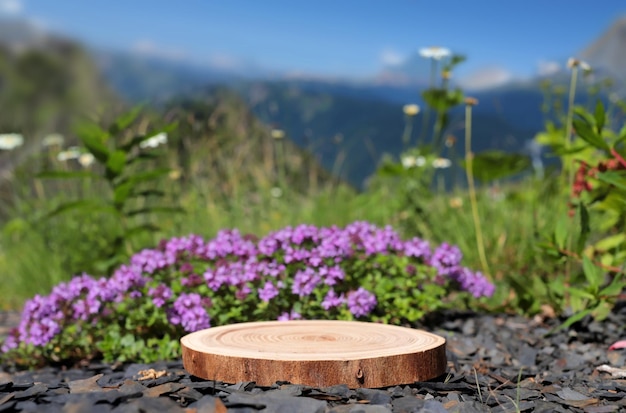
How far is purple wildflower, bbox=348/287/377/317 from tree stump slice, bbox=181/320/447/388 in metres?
0.43

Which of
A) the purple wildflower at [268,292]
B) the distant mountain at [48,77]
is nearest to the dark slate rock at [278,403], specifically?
the purple wildflower at [268,292]

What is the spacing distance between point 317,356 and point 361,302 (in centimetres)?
95

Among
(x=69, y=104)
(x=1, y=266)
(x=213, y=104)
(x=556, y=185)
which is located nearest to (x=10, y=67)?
(x=69, y=104)

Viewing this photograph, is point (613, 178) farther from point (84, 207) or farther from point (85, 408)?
point (84, 207)

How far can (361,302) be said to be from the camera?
3139 millimetres

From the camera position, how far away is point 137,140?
3760 millimetres

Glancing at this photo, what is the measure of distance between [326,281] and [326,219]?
2264mm

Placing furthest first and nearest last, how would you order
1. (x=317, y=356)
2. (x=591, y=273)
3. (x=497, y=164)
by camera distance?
(x=497, y=164), (x=591, y=273), (x=317, y=356)

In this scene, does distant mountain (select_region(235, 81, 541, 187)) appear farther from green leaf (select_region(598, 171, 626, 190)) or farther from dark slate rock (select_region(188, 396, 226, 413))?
dark slate rock (select_region(188, 396, 226, 413))

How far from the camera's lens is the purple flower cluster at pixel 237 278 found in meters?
3.16

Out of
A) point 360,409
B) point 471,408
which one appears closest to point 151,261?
point 360,409

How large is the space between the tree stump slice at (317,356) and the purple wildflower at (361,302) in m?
0.43

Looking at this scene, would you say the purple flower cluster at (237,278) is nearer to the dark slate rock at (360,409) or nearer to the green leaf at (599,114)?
the green leaf at (599,114)

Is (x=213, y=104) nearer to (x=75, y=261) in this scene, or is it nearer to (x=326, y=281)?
(x=75, y=261)
